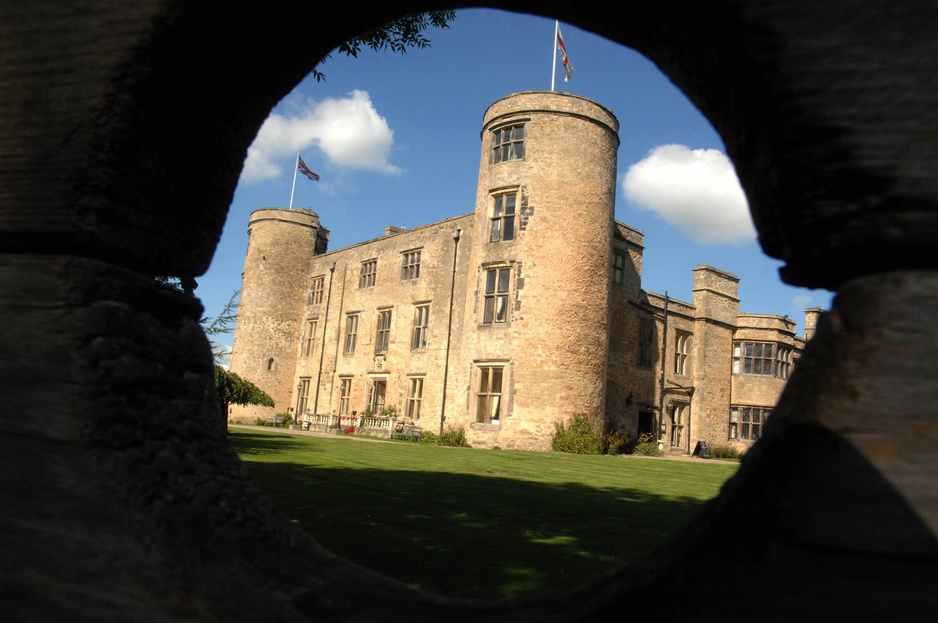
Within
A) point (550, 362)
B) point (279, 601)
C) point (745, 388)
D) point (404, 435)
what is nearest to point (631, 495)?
point (279, 601)

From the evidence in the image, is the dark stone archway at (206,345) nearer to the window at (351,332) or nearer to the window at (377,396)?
the window at (377,396)

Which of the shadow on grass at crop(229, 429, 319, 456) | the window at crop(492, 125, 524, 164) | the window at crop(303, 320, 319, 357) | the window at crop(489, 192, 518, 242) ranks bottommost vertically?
the shadow on grass at crop(229, 429, 319, 456)

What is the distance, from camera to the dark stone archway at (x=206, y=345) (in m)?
0.82

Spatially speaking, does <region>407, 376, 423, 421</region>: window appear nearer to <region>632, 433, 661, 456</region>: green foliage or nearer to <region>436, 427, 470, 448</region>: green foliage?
<region>436, 427, 470, 448</region>: green foliage

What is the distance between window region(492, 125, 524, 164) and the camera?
65.8 ft

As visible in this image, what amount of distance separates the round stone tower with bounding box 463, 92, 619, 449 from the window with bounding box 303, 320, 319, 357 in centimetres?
1073

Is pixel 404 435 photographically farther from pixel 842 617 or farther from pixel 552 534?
pixel 842 617

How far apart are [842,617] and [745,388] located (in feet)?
92.8

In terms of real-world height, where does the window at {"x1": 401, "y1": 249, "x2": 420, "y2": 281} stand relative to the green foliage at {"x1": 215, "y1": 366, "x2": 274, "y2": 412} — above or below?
above

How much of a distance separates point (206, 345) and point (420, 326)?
2187cm

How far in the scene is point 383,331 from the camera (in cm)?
2508

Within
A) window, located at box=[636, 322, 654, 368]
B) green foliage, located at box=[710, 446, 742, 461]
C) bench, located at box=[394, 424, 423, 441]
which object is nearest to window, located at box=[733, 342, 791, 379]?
green foliage, located at box=[710, 446, 742, 461]

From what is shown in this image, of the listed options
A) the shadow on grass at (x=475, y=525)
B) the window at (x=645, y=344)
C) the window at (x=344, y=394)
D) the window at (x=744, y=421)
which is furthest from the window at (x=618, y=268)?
the shadow on grass at (x=475, y=525)

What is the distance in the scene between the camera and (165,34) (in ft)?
4.03
